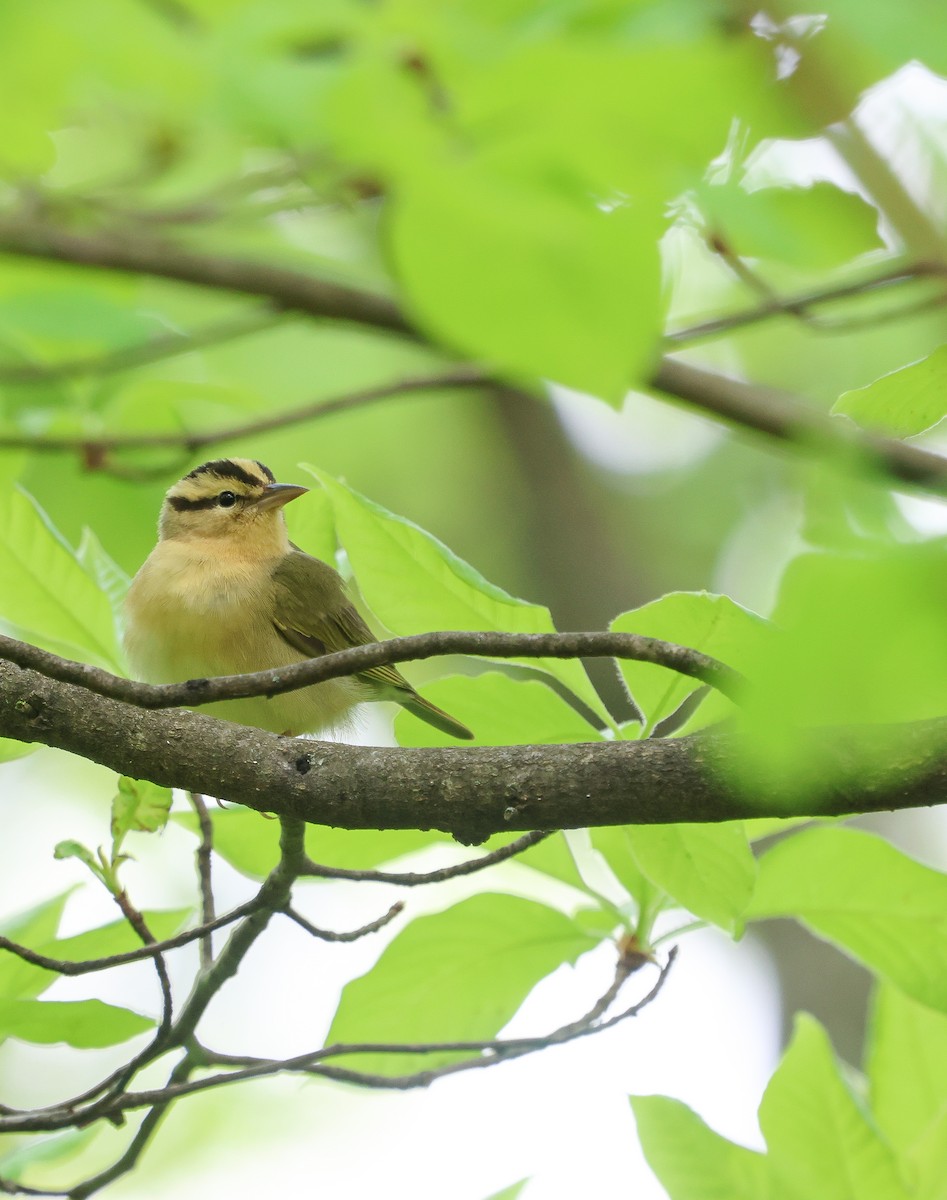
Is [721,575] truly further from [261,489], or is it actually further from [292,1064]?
[292,1064]

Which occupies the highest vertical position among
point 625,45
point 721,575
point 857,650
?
point 721,575

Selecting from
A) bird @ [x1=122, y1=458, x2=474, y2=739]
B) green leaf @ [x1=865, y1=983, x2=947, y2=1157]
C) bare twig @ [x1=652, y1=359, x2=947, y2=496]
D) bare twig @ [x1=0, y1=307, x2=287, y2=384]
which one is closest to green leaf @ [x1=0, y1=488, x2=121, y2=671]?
bare twig @ [x1=0, y1=307, x2=287, y2=384]

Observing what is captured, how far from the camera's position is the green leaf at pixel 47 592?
368 cm

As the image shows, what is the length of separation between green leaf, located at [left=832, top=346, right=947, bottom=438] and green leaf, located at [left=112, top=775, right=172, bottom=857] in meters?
2.16

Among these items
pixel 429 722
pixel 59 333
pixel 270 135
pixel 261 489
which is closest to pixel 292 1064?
pixel 429 722

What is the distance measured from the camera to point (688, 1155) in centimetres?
334

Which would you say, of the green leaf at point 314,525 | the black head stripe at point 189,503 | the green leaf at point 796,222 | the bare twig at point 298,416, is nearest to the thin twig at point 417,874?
the green leaf at point 314,525

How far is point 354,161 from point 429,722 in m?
2.04

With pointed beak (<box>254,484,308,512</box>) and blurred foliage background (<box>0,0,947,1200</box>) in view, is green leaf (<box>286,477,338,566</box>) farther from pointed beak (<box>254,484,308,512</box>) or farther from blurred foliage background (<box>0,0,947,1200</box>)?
pointed beak (<box>254,484,308,512</box>)

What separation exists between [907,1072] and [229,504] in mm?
4062

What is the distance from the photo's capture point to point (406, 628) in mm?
3090

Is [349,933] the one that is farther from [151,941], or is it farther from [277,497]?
[277,497]

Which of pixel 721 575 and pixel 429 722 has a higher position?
pixel 721 575

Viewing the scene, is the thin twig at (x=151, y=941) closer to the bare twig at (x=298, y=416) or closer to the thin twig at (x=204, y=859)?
the thin twig at (x=204, y=859)
